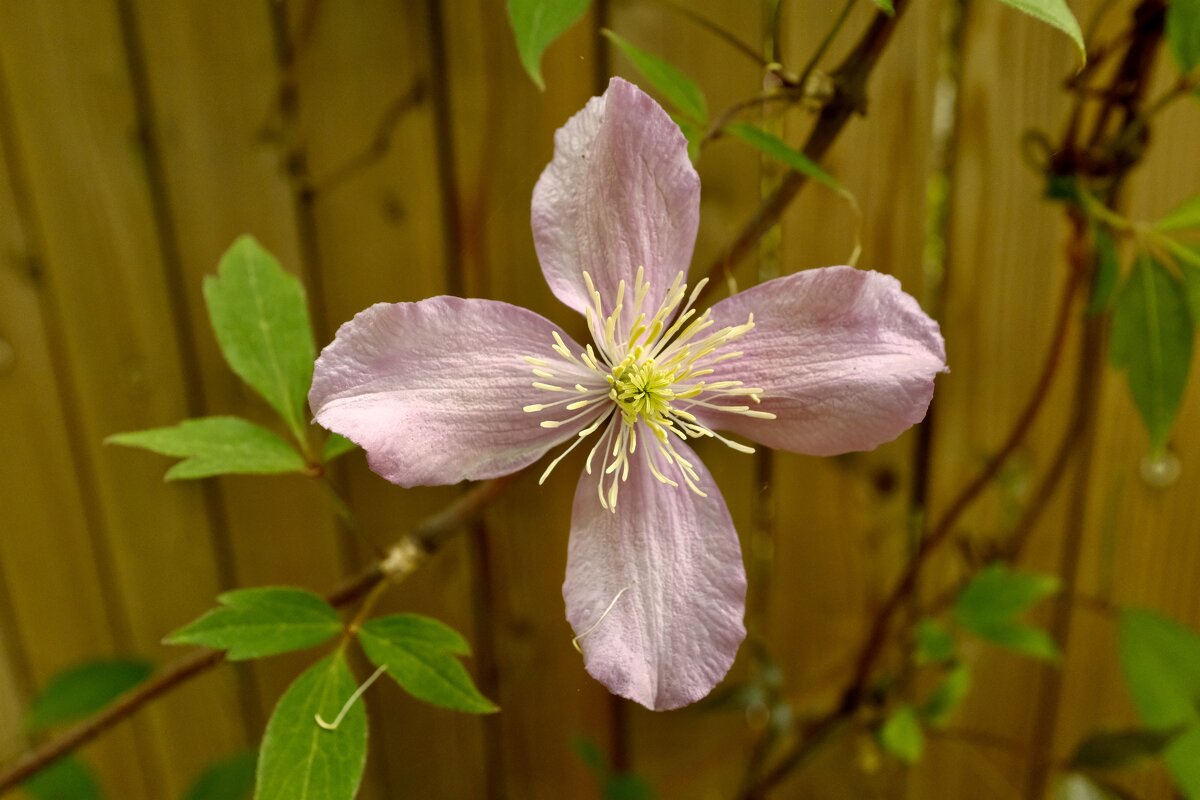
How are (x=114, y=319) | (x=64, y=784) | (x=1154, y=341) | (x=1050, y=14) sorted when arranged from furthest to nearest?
(x=114, y=319), (x=64, y=784), (x=1154, y=341), (x=1050, y=14)

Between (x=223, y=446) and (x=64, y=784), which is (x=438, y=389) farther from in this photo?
(x=64, y=784)

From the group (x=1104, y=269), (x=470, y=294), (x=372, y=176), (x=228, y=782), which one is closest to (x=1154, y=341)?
(x=1104, y=269)

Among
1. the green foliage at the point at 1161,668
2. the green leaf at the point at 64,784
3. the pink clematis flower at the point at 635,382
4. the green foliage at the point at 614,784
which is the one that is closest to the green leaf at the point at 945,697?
the green foliage at the point at 1161,668

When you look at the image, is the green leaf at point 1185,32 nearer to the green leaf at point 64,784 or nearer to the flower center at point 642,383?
the flower center at point 642,383

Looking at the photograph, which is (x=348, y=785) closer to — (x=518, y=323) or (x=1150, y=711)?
(x=518, y=323)

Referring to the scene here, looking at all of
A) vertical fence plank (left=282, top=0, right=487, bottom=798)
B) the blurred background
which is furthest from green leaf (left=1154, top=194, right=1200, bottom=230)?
vertical fence plank (left=282, top=0, right=487, bottom=798)

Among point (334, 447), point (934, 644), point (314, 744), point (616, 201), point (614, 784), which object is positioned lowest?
point (614, 784)
